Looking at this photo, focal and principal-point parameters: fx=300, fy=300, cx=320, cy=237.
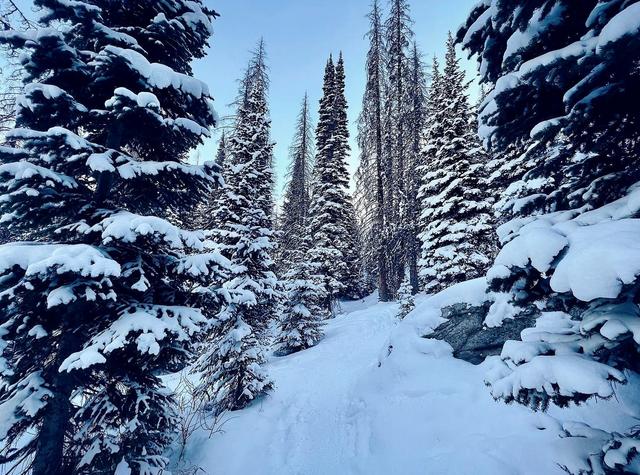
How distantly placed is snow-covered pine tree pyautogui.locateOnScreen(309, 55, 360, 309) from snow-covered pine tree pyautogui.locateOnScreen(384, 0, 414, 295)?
297cm

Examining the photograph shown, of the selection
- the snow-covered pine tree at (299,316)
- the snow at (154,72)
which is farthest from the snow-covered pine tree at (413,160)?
the snow at (154,72)

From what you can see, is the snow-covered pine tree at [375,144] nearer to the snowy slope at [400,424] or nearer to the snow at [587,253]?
the snowy slope at [400,424]

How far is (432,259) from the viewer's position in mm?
13539

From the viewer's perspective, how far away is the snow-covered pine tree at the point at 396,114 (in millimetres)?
19812

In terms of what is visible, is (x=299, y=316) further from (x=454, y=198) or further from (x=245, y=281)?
(x=454, y=198)

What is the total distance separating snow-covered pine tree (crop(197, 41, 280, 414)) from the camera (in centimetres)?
760

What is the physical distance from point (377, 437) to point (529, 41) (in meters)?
6.05

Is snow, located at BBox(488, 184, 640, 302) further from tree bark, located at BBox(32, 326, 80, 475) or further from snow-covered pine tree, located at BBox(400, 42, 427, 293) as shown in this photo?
snow-covered pine tree, located at BBox(400, 42, 427, 293)

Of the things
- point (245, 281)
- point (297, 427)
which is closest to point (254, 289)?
point (245, 281)

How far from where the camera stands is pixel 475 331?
21.0 ft

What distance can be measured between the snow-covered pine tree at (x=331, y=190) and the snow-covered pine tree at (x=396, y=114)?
2.97m

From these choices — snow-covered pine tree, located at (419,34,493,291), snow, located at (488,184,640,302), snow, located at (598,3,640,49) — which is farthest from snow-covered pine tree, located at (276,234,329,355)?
snow, located at (598,3,640,49)

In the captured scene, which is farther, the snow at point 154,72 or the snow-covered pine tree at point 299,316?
the snow-covered pine tree at point 299,316

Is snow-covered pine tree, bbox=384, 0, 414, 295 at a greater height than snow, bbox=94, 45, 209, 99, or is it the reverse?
snow-covered pine tree, bbox=384, 0, 414, 295
